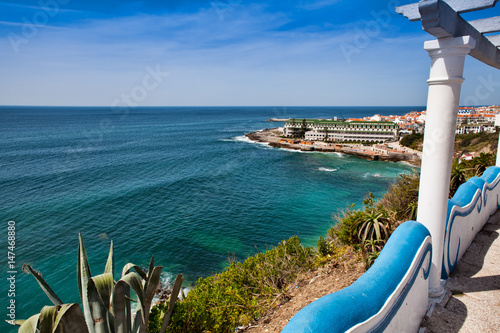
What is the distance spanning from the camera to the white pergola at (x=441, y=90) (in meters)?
3.18

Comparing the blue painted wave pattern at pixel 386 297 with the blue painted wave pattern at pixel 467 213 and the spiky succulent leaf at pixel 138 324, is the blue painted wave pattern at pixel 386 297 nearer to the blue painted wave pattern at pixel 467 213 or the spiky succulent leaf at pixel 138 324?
the blue painted wave pattern at pixel 467 213

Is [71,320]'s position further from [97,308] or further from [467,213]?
[467,213]

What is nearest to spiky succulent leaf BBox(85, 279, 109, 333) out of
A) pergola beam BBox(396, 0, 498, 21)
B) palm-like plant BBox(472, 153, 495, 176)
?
pergola beam BBox(396, 0, 498, 21)

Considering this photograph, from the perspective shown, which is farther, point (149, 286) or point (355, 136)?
point (355, 136)

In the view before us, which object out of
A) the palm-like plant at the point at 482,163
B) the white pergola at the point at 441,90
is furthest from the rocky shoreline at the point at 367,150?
the white pergola at the point at 441,90

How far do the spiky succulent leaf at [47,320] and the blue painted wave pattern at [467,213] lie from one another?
4849 mm

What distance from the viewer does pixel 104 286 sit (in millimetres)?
3289

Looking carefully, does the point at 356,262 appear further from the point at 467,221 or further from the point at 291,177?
the point at 291,177

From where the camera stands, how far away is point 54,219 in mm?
22969

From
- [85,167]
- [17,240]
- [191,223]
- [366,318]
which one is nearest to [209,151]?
[85,167]

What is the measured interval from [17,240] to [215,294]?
64.3ft

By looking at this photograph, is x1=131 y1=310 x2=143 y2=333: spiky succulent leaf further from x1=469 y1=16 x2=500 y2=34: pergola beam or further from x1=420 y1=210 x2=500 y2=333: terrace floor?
x1=469 y1=16 x2=500 y2=34: pergola beam

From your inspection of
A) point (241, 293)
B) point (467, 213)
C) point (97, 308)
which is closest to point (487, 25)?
point (467, 213)

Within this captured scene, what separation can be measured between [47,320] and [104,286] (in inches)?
21.6
